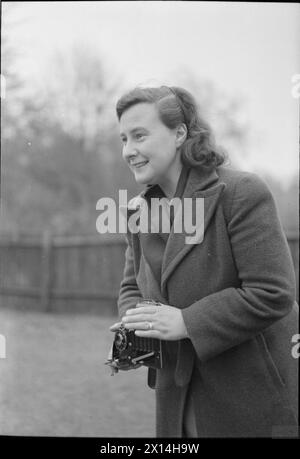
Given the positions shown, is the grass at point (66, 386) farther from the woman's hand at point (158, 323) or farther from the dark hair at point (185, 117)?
the dark hair at point (185, 117)

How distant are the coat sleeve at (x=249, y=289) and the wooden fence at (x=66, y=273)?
123 inches

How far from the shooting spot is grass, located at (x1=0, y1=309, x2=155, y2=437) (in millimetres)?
2176

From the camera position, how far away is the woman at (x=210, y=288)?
1.29m

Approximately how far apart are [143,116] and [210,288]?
44cm

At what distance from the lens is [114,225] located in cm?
195

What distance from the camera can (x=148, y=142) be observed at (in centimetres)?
141

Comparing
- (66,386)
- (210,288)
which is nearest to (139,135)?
(210,288)

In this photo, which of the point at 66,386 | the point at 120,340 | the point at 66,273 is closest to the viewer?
the point at 120,340

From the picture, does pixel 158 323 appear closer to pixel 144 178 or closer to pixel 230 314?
pixel 230 314

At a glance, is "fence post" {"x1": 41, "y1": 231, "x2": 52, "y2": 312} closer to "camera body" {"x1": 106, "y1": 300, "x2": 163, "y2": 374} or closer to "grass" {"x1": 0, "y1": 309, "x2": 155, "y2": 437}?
"grass" {"x1": 0, "y1": 309, "x2": 155, "y2": 437}

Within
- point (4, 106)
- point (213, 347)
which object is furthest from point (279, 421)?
point (4, 106)

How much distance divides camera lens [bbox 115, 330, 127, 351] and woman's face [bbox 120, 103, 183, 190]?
37 centimetres

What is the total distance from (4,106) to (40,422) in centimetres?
125
